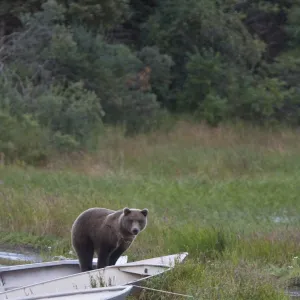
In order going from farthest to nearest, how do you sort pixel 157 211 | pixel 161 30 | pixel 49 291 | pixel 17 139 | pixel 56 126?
pixel 161 30, pixel 56 126, pixel 17 139, pixel 157 211, pixel 49 291

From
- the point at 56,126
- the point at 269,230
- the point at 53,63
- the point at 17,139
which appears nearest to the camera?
the point at 269,230

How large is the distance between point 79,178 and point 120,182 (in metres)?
0.99

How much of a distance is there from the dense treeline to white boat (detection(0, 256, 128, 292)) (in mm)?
14044

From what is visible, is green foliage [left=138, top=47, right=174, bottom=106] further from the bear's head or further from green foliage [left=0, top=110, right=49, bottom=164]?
the bear's head

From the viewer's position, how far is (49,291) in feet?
32.4

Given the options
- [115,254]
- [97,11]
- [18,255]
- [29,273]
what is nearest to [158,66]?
[97,11]

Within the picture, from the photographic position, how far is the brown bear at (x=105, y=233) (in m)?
10.5

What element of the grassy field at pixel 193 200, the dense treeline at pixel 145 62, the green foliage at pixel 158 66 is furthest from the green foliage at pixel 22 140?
the green foliage at pixel 158 66

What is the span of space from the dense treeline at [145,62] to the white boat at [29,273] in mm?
14044

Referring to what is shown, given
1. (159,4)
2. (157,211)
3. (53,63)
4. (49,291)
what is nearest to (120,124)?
(53,63)

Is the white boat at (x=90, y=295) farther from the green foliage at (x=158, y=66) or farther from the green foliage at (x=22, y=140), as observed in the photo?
the green foliage at (x=158, y=66)

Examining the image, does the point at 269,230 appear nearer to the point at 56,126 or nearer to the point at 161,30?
the point at 56,126

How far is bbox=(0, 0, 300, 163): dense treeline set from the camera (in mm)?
26969

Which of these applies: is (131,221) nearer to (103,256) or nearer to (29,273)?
(103,256)
